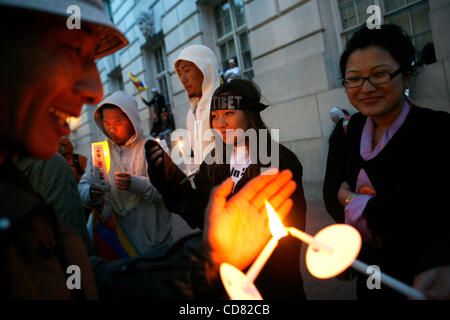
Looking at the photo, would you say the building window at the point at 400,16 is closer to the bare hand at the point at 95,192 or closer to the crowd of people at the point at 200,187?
the crowd of people at the point at 200,187

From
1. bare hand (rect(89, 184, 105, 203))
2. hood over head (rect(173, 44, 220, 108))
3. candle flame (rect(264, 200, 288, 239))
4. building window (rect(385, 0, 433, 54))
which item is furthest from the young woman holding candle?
building window (rect(385, 0, 433, 54))

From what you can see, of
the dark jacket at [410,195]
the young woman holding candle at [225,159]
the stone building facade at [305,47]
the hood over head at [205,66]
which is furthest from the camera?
the stone building facade at [305,47]

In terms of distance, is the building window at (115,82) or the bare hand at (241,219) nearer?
the bare hand at (241,219)

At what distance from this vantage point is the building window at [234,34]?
826 cm

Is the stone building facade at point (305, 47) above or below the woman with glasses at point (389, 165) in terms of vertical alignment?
above

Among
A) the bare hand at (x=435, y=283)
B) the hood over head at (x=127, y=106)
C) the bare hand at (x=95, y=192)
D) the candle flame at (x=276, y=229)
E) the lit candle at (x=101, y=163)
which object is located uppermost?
the hood over head at (x=127, y=106)

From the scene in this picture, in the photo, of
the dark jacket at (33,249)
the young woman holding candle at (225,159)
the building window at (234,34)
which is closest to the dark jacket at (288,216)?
the young woman holding candle at (225,159)

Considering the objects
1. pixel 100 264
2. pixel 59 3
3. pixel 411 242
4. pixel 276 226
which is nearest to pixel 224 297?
pixel 276 226

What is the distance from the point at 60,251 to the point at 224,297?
24.3 inches

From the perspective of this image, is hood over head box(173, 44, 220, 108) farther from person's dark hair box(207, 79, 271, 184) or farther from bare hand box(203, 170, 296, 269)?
bare hand box(203, 170, 296, 269)

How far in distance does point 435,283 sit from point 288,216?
40.9 inches

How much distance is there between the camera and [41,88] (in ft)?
2.58

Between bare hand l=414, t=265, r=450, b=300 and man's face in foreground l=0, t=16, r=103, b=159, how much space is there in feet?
3.98

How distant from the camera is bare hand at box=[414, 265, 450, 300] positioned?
817mm
